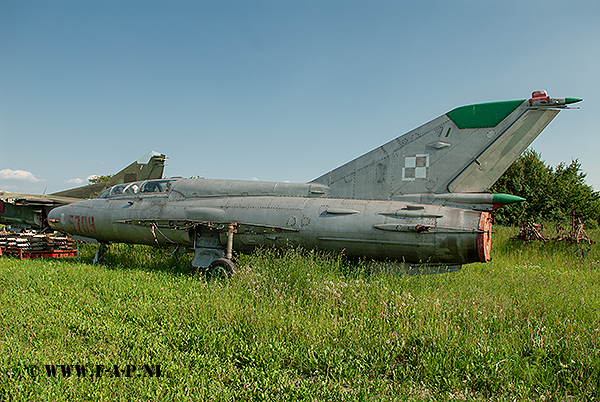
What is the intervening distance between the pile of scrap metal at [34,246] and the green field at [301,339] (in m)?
5.84

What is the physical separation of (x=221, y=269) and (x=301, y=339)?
401 cm

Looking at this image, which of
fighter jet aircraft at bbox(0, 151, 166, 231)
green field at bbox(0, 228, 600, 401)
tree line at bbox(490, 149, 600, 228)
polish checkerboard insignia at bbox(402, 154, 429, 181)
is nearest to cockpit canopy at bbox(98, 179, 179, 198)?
green field at bbox(0, 228, 600, 401)

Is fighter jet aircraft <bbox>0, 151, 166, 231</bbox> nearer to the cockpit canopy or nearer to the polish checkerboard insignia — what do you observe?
the cockpit canopy

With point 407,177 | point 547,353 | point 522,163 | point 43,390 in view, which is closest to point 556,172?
point 522,163

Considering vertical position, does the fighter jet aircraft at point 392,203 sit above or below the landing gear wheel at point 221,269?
above

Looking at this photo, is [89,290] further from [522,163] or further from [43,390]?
Answer: [522,163]

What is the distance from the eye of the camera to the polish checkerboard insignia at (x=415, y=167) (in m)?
8.10

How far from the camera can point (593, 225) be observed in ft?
84.2

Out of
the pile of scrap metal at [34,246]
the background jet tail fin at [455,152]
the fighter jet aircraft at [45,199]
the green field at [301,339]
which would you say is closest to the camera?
the green field at [301,339]

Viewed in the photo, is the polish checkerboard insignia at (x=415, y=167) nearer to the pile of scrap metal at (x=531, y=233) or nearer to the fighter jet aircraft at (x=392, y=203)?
the fighter jet aircraft at (x=392, y=203)

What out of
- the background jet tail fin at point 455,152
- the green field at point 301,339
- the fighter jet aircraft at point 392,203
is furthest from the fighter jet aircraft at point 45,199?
the background jet tail fin at point 455,152

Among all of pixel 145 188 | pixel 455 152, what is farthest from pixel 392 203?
pixel 145 188

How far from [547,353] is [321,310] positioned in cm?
276

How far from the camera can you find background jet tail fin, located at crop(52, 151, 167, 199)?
2020 cm
